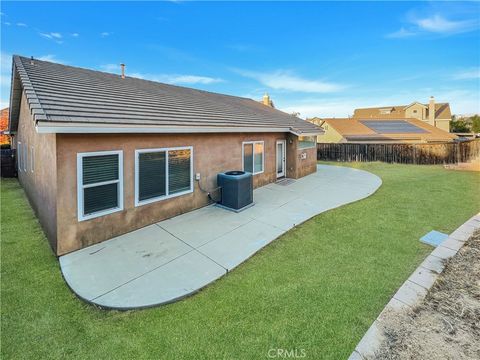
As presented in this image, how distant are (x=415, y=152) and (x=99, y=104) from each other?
852 inches

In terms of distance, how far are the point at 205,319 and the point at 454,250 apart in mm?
5201

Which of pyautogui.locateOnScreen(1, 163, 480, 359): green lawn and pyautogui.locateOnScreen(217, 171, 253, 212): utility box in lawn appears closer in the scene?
pyautogui.locateOnScreen(1, 163, 480, 359): green lawn

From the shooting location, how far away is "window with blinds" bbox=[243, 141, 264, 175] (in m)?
9.98

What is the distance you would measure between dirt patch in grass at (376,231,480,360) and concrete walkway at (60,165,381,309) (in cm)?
272

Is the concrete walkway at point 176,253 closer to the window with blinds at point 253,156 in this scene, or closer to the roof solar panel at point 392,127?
the window with blinds at point 253,156

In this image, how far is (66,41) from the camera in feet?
38.4

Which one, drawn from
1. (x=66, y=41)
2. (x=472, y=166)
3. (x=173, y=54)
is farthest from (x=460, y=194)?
(x=66, y=41)

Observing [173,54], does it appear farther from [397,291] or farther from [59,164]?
[397,291]

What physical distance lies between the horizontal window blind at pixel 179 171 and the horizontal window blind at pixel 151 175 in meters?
0.22

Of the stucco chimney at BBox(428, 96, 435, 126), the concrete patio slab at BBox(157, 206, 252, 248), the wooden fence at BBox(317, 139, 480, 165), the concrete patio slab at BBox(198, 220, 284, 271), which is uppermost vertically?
the stucco chimney at BBox(428, 96, 435, 126)

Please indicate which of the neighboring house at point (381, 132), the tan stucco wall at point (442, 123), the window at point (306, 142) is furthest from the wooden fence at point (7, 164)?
the tan stucco wall at point (442, 123)

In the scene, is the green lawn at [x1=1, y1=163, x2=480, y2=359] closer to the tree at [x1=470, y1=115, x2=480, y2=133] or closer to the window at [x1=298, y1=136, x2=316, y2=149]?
the window at [x1=298, y1=136, x2=316, y2=149]

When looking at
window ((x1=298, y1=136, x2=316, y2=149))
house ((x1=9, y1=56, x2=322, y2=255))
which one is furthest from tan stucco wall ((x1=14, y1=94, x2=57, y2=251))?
window ((x1=298, y1=136, x2=316, y2=149))

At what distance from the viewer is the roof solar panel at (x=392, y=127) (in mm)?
25764
